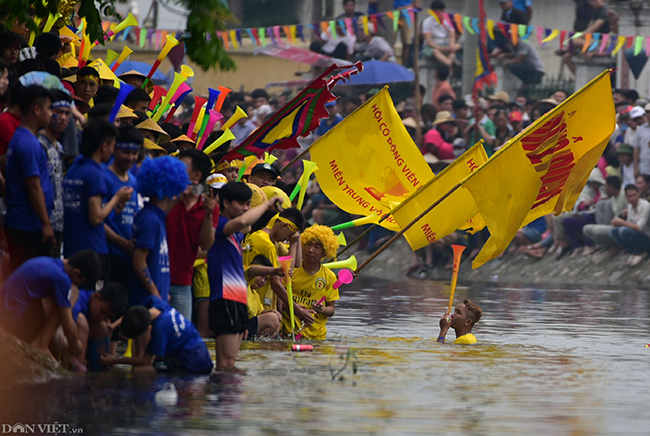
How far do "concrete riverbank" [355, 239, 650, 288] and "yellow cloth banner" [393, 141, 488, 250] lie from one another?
8002 mm

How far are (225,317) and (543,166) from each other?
3890 millimetres

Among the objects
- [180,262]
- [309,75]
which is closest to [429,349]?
[180,262]

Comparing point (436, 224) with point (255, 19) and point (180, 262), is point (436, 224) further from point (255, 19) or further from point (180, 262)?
point (255, 19)

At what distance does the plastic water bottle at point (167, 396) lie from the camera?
275 inches

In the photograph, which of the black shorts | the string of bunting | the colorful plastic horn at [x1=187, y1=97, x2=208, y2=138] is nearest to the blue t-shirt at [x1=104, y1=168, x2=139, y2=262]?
the black shorts

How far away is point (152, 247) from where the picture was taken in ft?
26.7

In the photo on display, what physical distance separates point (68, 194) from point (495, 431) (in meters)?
3.29

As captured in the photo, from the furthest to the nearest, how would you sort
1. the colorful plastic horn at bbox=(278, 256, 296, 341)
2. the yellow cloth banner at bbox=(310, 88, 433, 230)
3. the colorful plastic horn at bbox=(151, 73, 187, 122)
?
the yellow cloth banner at bbox=(310, 88, 433, 230), the colorful plastic horn at bbox=(151, 73, 187, 122), the colorful plastic horn at bbox=(278, 256, 296, 341)

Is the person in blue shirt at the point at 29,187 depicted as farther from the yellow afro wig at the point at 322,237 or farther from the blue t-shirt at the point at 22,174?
the yellow afro wig at the point at 322,237

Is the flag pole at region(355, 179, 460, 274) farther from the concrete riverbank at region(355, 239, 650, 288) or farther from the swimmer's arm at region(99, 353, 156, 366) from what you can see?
the concrete riverbank at region(355, 239, 650, 288)

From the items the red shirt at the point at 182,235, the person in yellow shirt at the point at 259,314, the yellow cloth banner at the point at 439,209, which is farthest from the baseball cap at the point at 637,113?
the red shirt at the point at 182,235

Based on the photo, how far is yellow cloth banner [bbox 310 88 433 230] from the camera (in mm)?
12352

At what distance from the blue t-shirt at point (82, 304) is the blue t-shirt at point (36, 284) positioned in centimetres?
25

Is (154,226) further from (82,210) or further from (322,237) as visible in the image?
(322,237)
